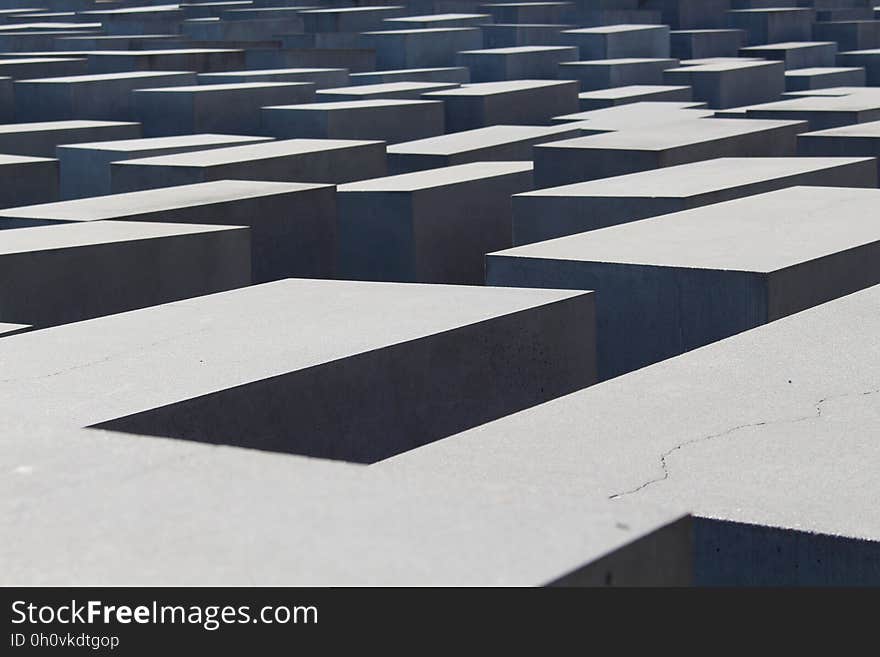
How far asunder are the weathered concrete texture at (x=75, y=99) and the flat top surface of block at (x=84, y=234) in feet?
22.2

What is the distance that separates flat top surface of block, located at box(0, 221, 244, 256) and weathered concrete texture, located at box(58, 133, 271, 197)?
347cm

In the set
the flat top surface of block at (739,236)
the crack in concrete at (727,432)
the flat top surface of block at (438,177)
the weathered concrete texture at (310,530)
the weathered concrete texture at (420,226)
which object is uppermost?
the weathered concrete texture at (310,530)

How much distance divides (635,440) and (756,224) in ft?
11.4

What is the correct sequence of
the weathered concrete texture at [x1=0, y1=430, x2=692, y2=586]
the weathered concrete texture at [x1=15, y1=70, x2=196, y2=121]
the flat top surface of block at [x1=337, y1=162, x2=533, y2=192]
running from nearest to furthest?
1. the weathered concrete texture at [x1=0, y1=430, x2=692, y2=586]
2. the flat top surface of block at [x1=337, y1=162, x2=533, y2=192]
3. the weathered concrete texture at [x1=15, y1=70, x2=196, y2=121]

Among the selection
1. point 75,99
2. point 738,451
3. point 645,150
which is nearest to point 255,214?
point 645,150

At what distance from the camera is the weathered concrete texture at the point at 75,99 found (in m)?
14.1

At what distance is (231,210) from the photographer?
848 centimetres

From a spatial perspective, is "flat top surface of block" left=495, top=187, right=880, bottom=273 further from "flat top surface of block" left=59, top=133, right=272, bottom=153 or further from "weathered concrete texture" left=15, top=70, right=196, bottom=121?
"weathered concrete texture" left=15, top=70, right=196, bottom=121

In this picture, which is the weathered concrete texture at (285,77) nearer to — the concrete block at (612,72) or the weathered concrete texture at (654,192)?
the concrete block at (612,72)

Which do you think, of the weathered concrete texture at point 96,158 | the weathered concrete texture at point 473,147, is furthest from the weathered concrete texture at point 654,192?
the weathered concrete texture at point 96,158

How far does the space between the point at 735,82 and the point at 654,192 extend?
802cm

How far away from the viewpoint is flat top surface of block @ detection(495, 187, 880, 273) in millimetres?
5961

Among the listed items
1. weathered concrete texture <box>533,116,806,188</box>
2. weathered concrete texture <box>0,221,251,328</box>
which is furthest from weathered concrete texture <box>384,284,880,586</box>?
weathered concrete texture <box>533,116,806,188</box>

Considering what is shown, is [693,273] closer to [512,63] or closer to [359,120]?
[359,120]
